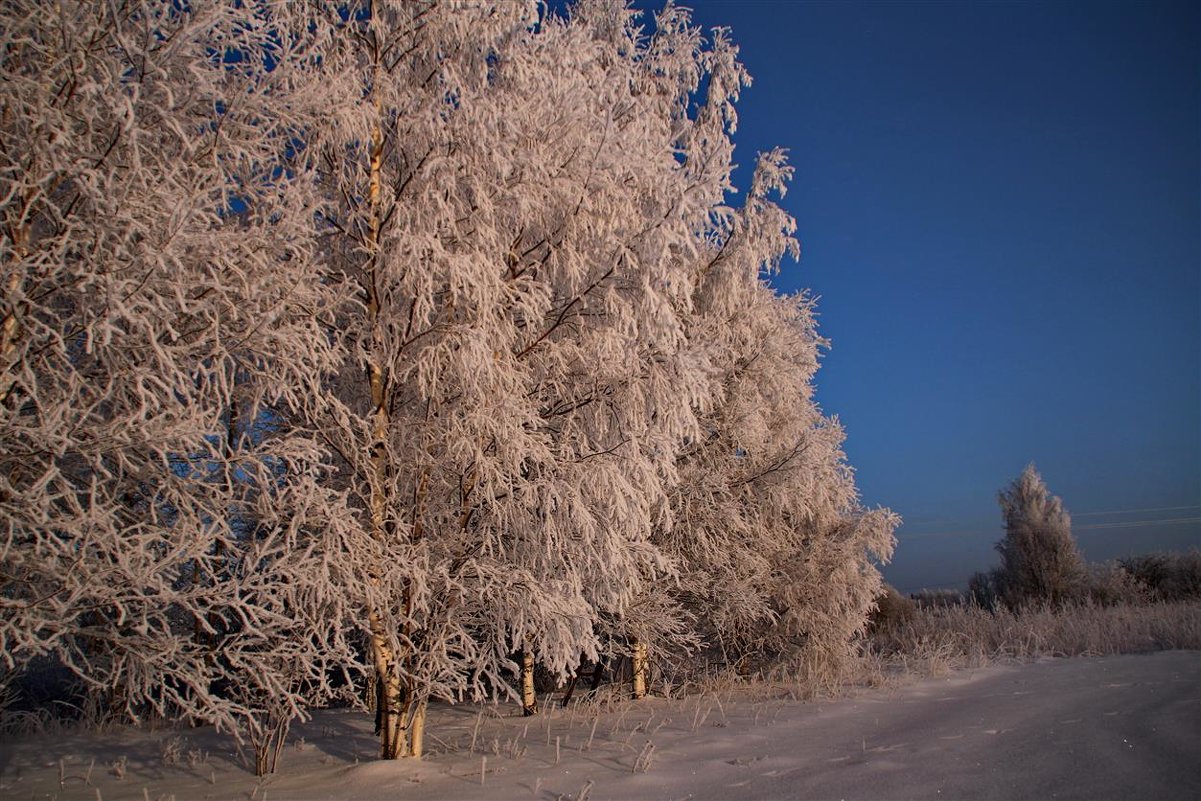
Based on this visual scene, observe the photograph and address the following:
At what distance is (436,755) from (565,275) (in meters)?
3.95

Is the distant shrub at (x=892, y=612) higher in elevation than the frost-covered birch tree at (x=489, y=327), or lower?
lower

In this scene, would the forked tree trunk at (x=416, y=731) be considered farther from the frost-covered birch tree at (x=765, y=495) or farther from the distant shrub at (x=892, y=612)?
the distant shrub at (x=892, y=612)

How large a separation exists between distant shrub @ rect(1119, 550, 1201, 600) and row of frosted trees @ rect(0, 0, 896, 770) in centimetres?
1940

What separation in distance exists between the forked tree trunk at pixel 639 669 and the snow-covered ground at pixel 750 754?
1304 millimetres

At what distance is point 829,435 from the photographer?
10.6 m

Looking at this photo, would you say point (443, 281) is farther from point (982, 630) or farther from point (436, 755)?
point (982, 630)

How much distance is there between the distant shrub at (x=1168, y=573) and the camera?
19656 mm

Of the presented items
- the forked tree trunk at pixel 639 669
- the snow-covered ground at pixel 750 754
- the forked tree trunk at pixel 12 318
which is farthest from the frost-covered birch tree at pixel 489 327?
the forked tree trunk at pixel 639 669

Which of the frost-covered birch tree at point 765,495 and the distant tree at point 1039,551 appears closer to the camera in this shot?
the frost-covered birch tree at point 765,495

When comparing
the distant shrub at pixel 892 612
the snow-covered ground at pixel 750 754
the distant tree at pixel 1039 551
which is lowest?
the snow-covered ground at pixel 750 754

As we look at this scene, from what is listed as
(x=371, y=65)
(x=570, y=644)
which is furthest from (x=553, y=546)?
(x=371, y=65)

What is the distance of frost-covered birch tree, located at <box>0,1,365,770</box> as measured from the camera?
3986 mm

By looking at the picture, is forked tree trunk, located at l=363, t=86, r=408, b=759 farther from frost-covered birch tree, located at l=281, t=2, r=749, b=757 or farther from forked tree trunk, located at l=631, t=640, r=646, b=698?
forked tree trunk, located at l=631, t=640, r=646, b=698

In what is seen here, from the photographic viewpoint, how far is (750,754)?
5121mm
